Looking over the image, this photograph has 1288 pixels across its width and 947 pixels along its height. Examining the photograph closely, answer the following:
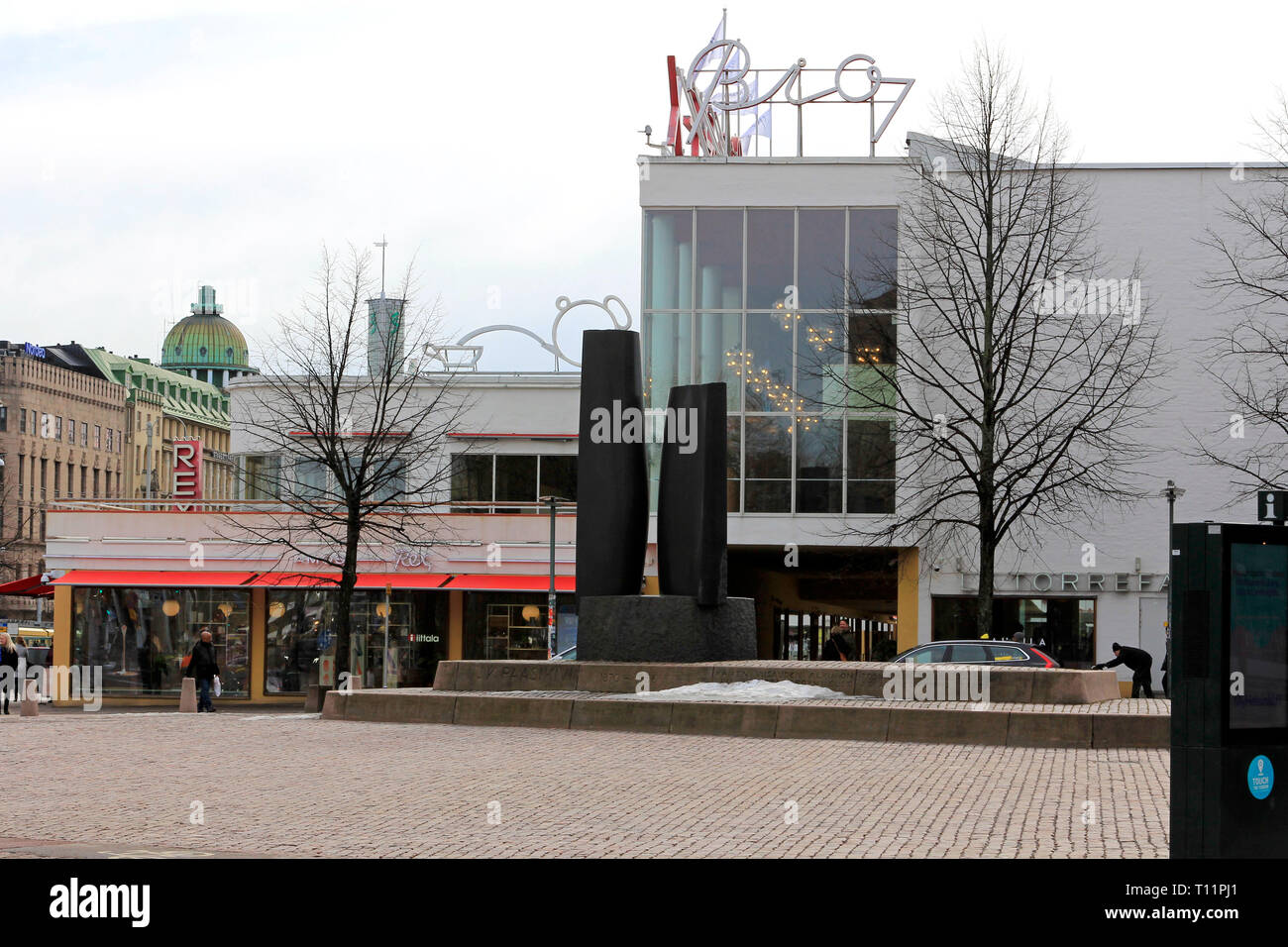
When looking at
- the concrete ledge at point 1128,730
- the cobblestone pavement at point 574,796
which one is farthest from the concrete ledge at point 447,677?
the concrete ledge at point 1128,730

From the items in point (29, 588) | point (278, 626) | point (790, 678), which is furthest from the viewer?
point (29, 588)

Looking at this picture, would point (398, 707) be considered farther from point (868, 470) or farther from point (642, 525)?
point (868, 470)

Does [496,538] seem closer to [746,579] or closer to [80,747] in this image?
[746,579]

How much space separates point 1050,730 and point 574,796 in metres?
7.15

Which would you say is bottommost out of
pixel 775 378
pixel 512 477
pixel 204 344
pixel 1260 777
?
pixel 1260 777

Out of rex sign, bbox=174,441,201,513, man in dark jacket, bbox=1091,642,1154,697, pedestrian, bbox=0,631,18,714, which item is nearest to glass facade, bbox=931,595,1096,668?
man in dark jacket, bbox=1091,642,1154,697

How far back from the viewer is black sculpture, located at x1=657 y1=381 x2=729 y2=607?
71.8 feet

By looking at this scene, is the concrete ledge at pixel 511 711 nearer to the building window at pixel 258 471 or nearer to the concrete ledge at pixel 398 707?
the concrete ledge at pixel 398 707

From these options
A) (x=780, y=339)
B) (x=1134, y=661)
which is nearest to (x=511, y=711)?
(x=1134, y=661)

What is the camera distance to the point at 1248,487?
3812 cm

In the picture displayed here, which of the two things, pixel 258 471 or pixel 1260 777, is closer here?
pixel 1260 777

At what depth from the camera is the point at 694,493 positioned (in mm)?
22297

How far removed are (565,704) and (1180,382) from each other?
26.3m
